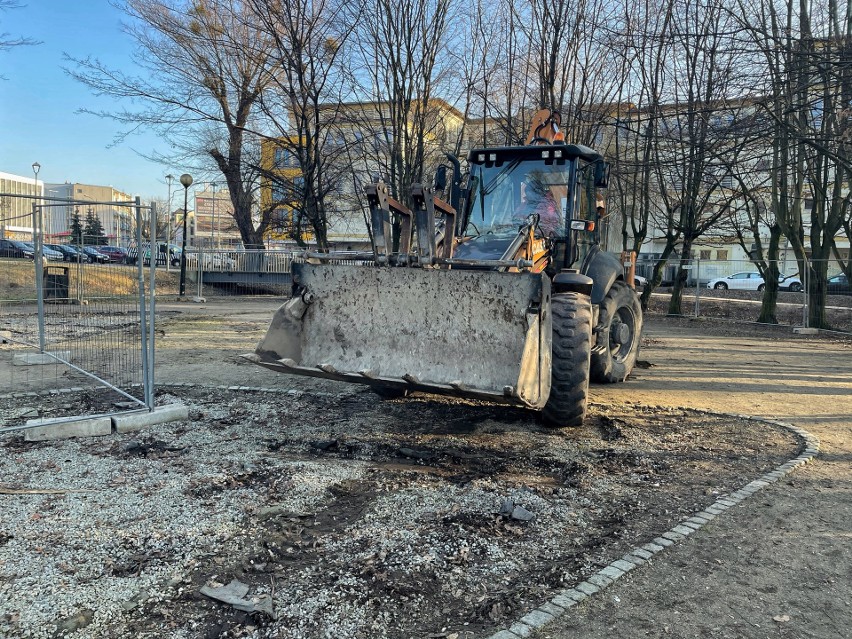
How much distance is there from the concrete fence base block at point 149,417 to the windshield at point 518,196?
372 cm

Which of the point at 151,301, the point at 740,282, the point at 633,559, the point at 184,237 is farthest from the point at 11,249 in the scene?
the point at 740,282

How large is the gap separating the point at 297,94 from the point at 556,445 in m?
14.8

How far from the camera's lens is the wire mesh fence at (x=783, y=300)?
1722 cm

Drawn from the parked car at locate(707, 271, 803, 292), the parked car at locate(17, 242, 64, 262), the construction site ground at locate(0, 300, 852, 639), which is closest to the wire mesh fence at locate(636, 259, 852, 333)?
the parked car at locate(707, 271, 803, 292)

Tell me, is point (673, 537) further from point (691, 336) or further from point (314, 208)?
point (314, 208)

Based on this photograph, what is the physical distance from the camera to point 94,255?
733cm

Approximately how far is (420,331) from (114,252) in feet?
12.0

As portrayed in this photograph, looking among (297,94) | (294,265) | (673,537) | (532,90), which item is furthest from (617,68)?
(673,537)

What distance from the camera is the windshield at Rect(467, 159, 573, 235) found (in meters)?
7.38

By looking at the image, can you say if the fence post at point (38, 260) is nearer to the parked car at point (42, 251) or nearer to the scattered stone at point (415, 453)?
the parked car at point (42, 251)

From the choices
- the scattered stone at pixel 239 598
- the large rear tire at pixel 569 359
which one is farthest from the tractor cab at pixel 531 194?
the scattered stone at pixel 239 598

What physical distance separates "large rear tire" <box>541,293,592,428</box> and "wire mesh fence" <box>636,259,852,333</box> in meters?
14.1

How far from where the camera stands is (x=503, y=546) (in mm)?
3814

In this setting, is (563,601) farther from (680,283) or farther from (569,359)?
(680,283)
